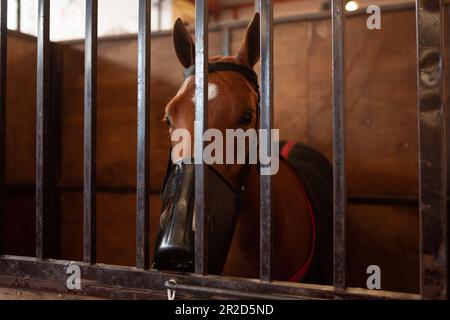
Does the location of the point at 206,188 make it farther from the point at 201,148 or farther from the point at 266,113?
the point at 266,113

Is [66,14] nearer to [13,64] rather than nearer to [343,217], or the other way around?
[13,64]

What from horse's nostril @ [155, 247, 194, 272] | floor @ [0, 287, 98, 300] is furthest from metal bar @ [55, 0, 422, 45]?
floor @ [0, 287, 98, 300]

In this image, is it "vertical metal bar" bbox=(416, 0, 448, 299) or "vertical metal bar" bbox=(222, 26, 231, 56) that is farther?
"vertical metal bar" bbox=(222, 26, 231, 56)

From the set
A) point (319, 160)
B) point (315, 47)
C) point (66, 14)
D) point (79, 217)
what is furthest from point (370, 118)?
point (66, 14)

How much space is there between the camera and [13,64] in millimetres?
2514

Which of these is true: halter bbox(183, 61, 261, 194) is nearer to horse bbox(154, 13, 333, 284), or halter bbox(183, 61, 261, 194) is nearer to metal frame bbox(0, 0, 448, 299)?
horse bbox(154, 13, 333, 284)

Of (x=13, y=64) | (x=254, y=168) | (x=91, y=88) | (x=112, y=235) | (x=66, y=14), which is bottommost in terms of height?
(x=112, y=235)

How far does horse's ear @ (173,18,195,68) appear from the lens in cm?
147

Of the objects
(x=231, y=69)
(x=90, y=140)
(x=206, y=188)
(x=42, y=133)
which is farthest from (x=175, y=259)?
(x=231, y=69)

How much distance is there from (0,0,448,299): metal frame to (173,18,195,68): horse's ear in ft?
1.78

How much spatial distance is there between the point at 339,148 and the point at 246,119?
60cm

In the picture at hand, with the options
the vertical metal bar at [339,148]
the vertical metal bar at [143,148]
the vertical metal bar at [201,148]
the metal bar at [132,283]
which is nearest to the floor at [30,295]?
the metal bar at [132,283]

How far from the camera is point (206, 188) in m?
0.86
